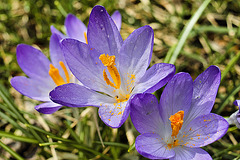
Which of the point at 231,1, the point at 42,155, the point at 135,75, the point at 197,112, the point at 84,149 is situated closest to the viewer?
the point at 197,112

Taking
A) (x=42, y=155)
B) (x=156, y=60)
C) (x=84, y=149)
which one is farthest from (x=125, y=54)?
(x=156, y=60)

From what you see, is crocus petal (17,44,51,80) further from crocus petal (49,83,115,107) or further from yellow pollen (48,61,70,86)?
crocus petal (49,83,115,107)

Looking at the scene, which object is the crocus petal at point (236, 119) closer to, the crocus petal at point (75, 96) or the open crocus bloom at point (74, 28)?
the crocus petal at point (75, 96)

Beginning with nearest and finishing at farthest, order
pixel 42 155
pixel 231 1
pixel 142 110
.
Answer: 1. pixel 142 110
2. pixel 42 155
3. pixel 231 1

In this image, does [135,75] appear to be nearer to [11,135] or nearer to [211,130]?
[211,130]

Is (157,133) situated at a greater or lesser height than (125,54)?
lesser

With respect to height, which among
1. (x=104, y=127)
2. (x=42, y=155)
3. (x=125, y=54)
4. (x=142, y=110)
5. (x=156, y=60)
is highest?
(x=125, y=54)

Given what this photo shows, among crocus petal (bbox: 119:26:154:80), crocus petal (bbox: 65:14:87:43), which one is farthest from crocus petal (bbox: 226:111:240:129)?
crocus petal (bbox: 65:14:87:43)
